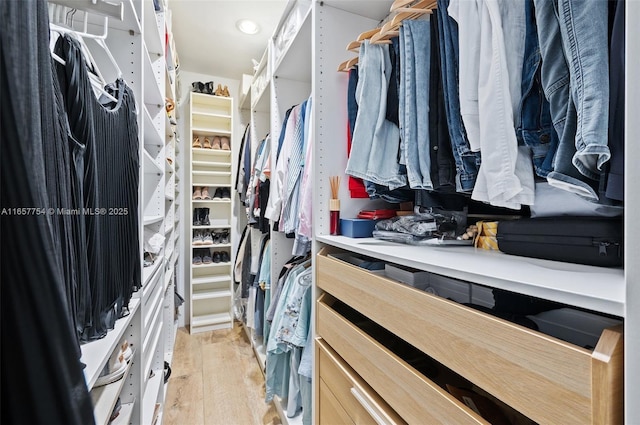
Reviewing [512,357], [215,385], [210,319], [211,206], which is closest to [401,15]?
[512,357]

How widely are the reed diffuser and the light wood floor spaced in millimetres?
1247

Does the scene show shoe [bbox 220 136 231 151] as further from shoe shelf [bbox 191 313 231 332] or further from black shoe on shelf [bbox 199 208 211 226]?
shoe shelf [bbox 191 313 231 332]

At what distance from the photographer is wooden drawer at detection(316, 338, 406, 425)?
0.71m

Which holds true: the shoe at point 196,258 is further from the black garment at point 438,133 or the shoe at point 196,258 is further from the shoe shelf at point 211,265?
the black garment at point 438,133

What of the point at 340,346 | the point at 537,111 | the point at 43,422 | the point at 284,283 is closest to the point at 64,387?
the point at 43,422

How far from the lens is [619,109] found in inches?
15.9

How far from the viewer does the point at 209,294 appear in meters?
2.83

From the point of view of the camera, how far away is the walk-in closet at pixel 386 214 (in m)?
0.31

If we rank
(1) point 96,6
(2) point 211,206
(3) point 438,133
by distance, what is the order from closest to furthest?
(1) point 96,6 → (3) point 438,133 → (2) point 211,206

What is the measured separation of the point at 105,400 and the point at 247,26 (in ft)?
7.61

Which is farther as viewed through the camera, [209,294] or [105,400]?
[209,294]

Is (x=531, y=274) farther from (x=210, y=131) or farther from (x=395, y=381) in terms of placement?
(x=210, y=131)

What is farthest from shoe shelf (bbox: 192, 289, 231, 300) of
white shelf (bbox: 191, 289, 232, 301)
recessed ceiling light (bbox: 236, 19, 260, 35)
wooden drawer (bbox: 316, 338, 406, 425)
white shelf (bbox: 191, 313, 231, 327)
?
recessed ceiling light (bbox: 236, 19, 260, 35)

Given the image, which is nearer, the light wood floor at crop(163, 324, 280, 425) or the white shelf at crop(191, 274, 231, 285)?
the light wood floor at crop(163, 324, 280, 425)
